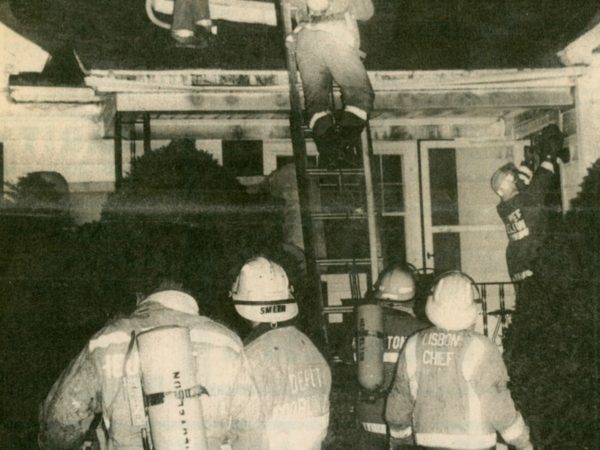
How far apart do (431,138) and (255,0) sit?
2.82 m

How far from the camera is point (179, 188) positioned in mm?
7312

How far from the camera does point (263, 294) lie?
477cm

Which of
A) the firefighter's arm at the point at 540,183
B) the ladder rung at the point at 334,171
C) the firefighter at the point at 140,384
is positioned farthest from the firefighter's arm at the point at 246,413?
the firefighter's arm at the point at 540,183

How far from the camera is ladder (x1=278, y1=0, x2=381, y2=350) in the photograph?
6989 mm

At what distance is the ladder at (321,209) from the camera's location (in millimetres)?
6989

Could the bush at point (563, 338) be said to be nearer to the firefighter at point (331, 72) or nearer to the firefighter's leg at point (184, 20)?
the firefighter at point (331, 72)

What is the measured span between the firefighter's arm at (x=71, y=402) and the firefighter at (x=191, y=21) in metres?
5.04

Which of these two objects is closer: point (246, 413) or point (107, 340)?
point (107, 340)

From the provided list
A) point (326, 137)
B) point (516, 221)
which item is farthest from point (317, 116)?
point (516, 221)

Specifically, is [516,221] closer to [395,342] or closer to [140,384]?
[395,342]

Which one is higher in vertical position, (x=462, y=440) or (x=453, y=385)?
(x=453, y=385)

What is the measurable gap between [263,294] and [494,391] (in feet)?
4.61

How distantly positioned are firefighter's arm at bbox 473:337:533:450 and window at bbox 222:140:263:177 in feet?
19.6

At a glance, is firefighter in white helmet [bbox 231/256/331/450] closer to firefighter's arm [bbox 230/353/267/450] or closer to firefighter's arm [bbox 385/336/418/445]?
firefighter's arm [bbox 230/353/267/450]
